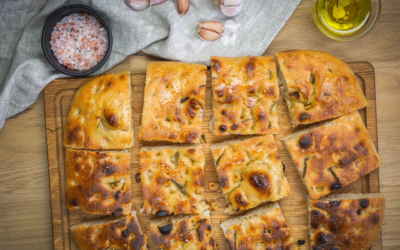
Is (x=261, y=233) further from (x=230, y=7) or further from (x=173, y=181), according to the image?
(x=230, y=7)

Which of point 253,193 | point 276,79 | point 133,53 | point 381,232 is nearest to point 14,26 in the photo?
point 133,53

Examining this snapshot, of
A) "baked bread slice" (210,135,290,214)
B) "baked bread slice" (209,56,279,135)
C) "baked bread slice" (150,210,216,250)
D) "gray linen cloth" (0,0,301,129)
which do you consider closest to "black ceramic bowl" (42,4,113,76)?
"gray linen cloth" (0,0,301,129)

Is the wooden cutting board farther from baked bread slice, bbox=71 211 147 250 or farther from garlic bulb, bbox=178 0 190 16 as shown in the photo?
garlic bulb, bbox=178 0 190 16

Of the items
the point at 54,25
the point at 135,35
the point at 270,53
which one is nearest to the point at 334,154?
the point at 270,53

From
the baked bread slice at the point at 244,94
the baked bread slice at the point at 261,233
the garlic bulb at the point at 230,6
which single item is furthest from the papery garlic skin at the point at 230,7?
the baked bread slice at the point at 261,233

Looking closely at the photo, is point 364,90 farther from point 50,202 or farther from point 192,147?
point 50,202

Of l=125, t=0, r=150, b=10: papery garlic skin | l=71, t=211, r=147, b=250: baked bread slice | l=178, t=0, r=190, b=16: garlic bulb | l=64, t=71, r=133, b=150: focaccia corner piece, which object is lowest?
l=71, t=211, r=147, b=250: baked bread slice
